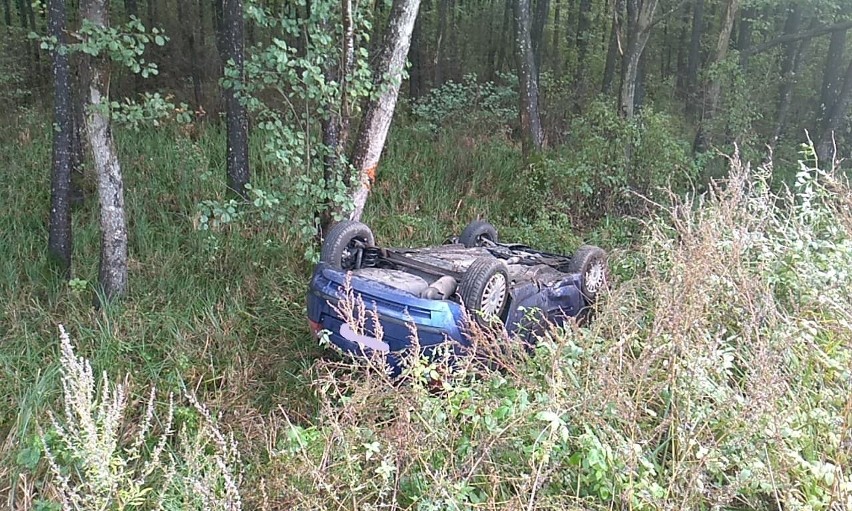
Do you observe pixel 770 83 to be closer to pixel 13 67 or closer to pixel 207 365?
pixel 207 365

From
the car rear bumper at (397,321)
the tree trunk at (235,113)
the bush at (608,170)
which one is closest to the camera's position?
the car rear bumper at (397,321)

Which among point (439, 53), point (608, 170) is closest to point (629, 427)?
point (608, 170)

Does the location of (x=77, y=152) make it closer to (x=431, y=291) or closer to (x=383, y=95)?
(x=383, y=95)

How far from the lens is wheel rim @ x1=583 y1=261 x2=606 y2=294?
15.3 ft

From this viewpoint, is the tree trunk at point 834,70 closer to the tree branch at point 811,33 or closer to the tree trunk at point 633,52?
the tree branch at point 811,33

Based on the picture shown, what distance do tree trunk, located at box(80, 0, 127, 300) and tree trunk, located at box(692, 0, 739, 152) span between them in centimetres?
868

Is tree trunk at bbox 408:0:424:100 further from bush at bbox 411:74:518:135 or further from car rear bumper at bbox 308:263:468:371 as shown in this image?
car rear bumper at bbox 308:263:468:371

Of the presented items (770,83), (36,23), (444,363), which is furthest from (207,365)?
(36,23)

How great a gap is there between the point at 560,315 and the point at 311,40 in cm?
298

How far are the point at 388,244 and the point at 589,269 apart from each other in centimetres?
233

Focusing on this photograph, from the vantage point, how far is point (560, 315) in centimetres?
438

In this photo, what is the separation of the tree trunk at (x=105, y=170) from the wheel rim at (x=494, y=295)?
3051 mm

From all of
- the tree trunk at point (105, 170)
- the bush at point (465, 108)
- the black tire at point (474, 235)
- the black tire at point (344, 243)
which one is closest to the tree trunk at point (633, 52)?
the bush at point (465, 108)

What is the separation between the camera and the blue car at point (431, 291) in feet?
11.2
